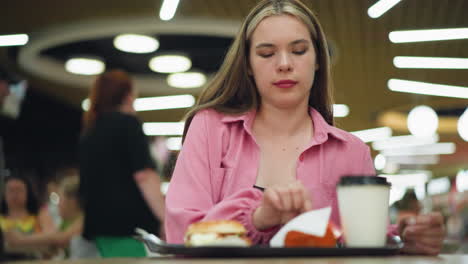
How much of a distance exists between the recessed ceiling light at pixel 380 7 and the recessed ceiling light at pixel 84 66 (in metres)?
5.44

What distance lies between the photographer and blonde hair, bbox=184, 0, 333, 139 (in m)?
1.45

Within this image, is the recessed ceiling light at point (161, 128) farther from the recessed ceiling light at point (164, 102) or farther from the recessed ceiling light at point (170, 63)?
the recessed ceiling light at point (170, 63)

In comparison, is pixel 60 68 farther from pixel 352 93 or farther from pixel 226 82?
pixel 226 82

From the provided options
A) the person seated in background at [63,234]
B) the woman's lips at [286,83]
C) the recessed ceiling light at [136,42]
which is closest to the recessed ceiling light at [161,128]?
the recessed ceiling light at [136,42]

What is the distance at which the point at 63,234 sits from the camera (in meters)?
3.98

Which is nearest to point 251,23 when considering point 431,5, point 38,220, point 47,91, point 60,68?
point 431,5

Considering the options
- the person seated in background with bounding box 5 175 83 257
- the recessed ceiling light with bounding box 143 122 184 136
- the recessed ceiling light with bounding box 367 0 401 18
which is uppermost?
the recessed ceiling light with bounding box 143 122 184 136

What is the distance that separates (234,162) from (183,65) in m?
6.53

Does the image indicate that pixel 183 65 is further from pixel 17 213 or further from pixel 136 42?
Answer: pixel 17 213

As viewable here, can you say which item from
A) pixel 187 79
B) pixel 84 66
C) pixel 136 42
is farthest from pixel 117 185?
pixel 187 79

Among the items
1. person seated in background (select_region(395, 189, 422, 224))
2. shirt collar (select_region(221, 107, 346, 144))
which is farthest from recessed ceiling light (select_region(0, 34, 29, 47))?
shirt collar (select_region(221, 107, 346, 144))

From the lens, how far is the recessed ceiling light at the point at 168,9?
474 cm

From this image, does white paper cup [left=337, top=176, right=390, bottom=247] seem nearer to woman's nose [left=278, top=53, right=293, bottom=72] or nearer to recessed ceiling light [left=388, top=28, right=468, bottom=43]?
woman's nose [left=278, top=53, right=293, bottom=72]

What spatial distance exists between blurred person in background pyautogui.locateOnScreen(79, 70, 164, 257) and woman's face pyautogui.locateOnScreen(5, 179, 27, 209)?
2.07 metres
